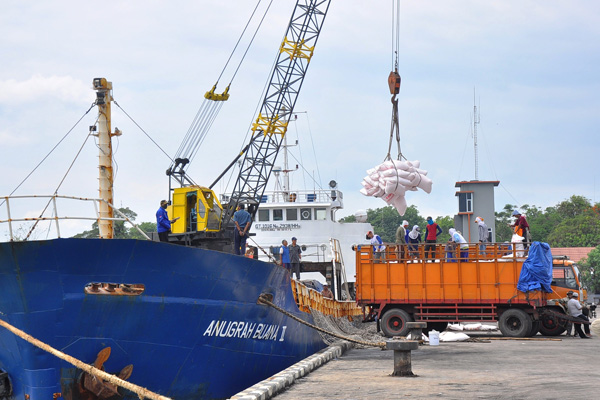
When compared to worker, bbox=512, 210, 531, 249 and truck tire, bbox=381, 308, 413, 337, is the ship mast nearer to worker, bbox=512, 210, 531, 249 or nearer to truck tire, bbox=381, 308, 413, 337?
truck tire, bbox=381, 308, 413, 337

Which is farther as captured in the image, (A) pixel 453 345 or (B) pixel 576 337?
(B) pixel 576 337

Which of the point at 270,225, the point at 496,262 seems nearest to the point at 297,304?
the point at 496,262

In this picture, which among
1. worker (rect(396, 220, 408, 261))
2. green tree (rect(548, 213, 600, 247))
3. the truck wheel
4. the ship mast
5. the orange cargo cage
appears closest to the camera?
the ship mast

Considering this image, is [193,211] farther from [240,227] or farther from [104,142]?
[104,142]

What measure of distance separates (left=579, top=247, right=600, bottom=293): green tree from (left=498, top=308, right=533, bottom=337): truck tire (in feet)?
166

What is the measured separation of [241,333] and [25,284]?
159 inches

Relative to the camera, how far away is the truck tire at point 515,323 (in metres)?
20.5

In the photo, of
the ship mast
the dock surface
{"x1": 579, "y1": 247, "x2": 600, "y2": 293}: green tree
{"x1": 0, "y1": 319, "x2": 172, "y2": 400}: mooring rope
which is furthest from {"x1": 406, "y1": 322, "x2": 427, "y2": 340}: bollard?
{"x1": 579, "y1": 247, "x2": 600, "y2": 293}: green tree

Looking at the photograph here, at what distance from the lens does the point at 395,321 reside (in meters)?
20.7

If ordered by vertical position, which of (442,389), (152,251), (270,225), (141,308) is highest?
(270,225)

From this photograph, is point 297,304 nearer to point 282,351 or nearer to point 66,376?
point 282,351

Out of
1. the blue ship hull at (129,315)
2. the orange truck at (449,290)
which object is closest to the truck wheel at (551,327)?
the orange truck at (449,290)

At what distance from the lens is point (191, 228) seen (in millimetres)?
18359

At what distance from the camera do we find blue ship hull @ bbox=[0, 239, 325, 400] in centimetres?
1072
